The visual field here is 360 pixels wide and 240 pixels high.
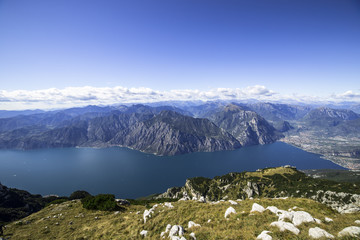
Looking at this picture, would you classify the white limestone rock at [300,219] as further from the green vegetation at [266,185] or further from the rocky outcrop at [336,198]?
the green vegetation at [266,185]

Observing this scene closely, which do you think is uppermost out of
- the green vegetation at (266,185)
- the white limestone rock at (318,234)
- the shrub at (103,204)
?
the white limestone rock at (318,234)

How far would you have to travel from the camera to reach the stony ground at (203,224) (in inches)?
587

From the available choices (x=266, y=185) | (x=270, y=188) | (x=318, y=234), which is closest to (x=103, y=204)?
(x=318, y=234)

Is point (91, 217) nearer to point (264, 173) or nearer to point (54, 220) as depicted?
point (54, 220)

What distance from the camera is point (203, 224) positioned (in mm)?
19281

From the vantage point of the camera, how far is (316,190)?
9931cm

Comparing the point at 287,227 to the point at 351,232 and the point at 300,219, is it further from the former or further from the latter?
the point at 351,232

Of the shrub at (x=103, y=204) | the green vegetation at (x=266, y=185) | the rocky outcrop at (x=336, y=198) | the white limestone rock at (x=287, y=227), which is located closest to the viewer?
the white limestone rock at (x=287, y=227)

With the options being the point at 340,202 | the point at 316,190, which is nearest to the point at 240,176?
the point at 316,190

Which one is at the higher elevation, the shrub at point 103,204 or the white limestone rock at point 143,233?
the white limestone rock at point 143,233

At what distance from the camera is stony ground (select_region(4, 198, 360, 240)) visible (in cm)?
1491

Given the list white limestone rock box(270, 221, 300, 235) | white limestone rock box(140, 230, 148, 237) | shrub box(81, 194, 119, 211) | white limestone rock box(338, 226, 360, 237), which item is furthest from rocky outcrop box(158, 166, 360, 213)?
white limestone rock box(338, 226, 360, 237)

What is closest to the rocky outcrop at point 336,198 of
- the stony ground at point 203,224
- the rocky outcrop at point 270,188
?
the rocky outcrop at point 270,188

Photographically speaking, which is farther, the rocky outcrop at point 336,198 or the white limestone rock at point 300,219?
the rocky outcrop at point 336,198
